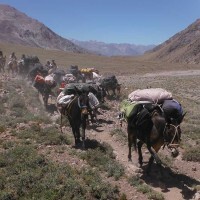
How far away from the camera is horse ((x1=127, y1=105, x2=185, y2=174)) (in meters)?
9.73

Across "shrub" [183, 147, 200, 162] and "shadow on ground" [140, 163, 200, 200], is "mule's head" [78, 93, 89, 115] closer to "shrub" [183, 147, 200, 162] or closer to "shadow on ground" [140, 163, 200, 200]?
"shadow on ground" [140, 163, 200, 200]

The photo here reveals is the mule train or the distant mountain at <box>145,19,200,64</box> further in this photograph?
the distant mountain at <box>145,19,200,64</box>

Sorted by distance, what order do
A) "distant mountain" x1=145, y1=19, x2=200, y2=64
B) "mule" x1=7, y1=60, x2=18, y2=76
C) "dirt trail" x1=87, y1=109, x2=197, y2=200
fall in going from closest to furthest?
"dirt trail" x1=87, y1=109, x2=197, y2=200 → "mule" x1=7, y1=60, x2=18, y2=76 → "distant mountain" x1=145, y1=19, x2=200, y2=64

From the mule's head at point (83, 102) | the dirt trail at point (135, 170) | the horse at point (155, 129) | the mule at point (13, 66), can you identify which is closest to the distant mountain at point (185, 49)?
the mule at point (13, 66)

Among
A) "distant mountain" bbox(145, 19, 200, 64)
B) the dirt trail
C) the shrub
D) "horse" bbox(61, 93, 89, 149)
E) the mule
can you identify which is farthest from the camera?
"distant mountain" bbox(145, 19, 200, 64)

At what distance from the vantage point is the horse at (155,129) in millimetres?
9734

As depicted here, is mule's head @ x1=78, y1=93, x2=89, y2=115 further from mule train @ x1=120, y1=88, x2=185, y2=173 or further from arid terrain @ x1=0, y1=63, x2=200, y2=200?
mule train @ x1=120, y1=88, x2=185, y2=173

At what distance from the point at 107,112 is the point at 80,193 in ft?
33.2

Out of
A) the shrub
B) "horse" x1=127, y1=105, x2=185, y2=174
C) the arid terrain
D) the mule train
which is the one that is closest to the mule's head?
the arid terrain

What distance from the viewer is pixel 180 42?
145750 mm

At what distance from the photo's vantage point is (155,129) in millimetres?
10055

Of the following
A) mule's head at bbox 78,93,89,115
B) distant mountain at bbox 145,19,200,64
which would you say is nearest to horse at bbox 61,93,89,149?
mule's head at bbox 78,93,89,115

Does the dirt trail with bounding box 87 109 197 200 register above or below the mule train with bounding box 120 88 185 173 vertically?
below

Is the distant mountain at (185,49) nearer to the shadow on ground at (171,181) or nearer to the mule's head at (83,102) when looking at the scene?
the mule's head at (83,102)
